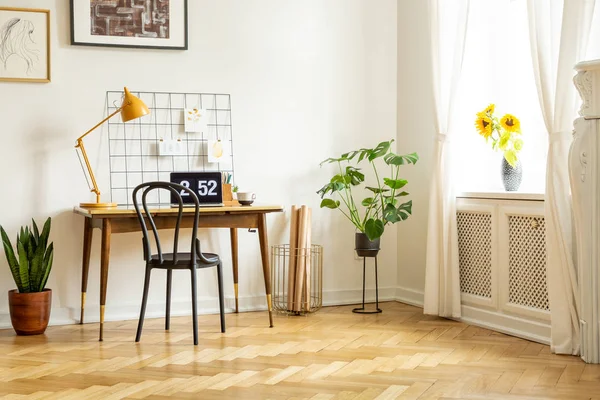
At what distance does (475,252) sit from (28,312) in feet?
8.28

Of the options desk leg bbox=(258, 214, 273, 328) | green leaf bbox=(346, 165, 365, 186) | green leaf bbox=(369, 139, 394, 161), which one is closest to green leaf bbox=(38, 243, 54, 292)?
desk leg bbox=(258, 214, 273, 328)

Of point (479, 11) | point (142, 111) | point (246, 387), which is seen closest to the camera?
point (246, 387)

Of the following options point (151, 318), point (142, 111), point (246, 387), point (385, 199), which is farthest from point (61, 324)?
point (385, 199)

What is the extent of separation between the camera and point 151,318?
464 cm

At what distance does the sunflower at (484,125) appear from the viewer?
431 cm

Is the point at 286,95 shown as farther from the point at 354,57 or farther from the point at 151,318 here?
the point at 151,318

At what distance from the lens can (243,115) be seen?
4.88 meters

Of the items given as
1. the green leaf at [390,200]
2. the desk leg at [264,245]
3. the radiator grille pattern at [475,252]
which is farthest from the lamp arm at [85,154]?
the radiator grille pattern at [475,252]

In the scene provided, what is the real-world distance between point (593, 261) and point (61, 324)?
9.53 ft

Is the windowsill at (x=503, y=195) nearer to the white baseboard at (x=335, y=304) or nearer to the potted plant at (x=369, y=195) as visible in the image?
the potted plant at (x=369, y=195)

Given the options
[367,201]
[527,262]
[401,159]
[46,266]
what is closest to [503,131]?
[401,159]

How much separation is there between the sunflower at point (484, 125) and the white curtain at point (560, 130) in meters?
0.56

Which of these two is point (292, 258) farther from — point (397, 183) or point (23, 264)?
point (23, 264)

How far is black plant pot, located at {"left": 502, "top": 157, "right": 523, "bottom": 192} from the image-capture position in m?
4.25
